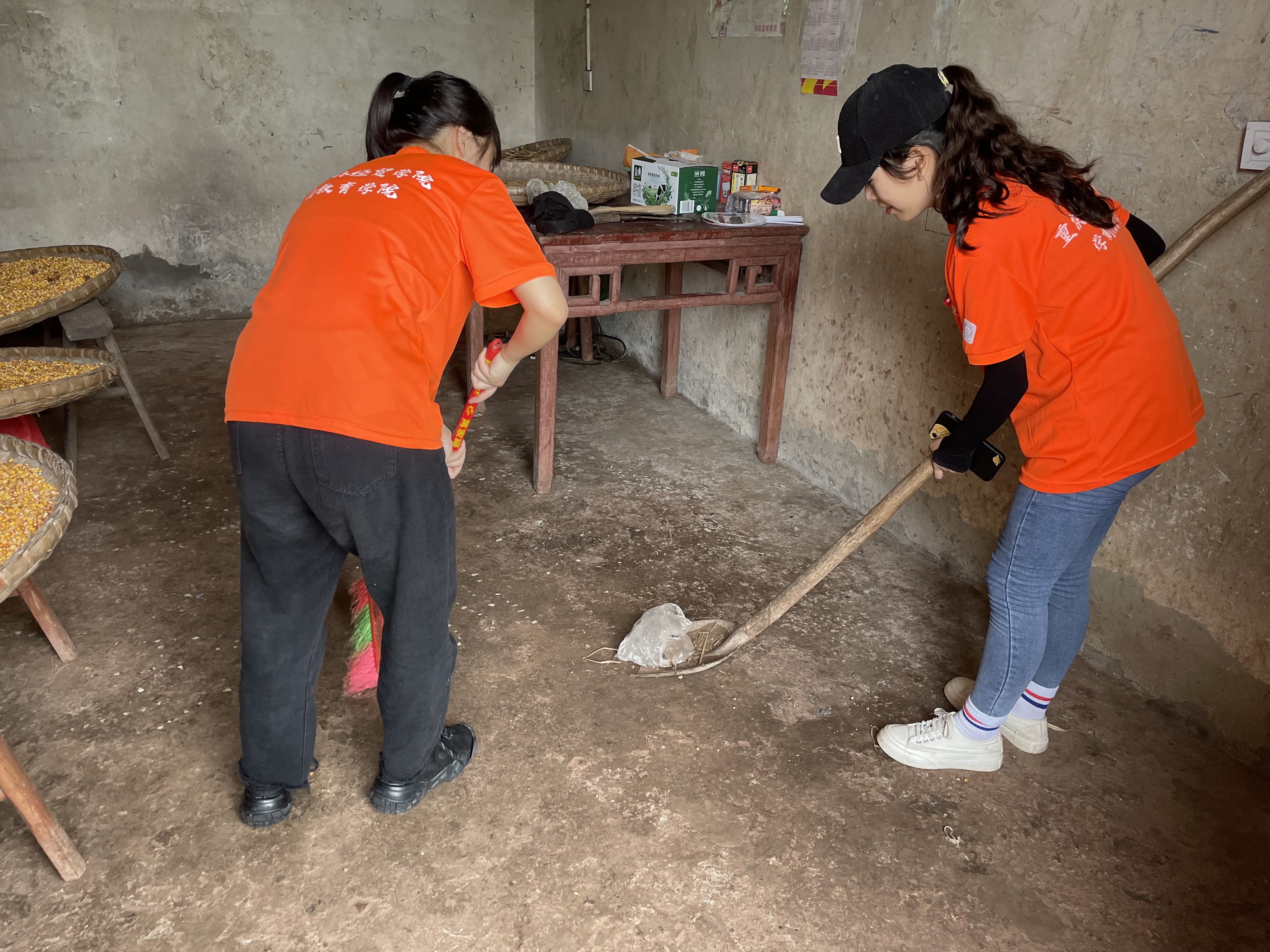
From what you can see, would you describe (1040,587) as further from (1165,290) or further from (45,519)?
(45,519)

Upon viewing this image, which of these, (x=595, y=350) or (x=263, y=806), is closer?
(x=263, y=806)

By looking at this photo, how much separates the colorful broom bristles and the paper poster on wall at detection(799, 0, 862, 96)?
213cm

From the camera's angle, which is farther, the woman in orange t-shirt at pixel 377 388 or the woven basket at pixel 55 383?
the woven basket at pixel 55 383

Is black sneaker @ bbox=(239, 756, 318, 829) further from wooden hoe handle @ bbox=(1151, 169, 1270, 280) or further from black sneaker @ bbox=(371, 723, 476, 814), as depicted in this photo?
wooden hoe handle @ bbox=(1151, 169, 1270, 280)

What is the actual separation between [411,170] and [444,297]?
0.20m

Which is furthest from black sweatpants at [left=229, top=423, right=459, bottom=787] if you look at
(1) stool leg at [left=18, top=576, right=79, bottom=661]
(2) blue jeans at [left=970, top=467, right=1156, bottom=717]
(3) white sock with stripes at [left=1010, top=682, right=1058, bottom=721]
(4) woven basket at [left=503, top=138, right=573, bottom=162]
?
(4) woven basket at [left=503, top=138, right=573, bottom=162]

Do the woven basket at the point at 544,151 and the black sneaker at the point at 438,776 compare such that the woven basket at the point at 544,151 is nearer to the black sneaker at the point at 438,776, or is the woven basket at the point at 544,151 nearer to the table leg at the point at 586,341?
the table leg at the point at 586,341

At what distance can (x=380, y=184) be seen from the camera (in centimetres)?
131

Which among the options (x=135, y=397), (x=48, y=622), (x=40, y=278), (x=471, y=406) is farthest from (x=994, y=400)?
(x=40, y=278)

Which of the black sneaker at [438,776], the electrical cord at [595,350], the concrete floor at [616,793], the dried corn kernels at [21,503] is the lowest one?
the electrical cord at [595,350]

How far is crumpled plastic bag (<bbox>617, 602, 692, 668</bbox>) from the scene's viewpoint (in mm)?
2111

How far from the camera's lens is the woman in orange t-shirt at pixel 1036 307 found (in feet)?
4.61

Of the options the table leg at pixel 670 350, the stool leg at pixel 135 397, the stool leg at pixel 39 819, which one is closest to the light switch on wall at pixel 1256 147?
the table leg at pixel 670 350

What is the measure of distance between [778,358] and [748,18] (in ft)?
4.04
